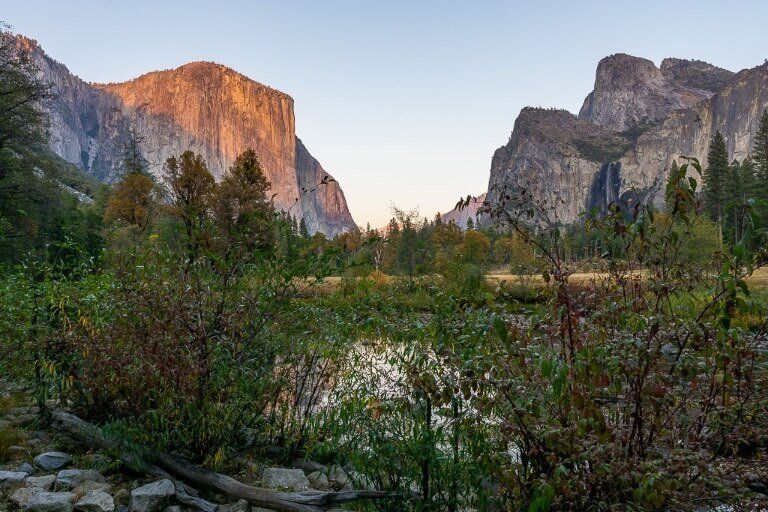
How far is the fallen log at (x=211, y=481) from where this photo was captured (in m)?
3.74

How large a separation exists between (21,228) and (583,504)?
26.9 meters

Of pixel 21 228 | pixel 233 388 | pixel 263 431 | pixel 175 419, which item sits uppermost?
pixel 21 228

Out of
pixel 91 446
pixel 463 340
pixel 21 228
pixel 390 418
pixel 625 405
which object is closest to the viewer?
pixel 625 405

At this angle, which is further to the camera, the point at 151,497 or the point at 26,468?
the point at 26,468

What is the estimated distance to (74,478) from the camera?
4039mm

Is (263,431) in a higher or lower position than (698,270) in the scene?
lower

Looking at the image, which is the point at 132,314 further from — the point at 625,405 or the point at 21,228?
the point at 21,228

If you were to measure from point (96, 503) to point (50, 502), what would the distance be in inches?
13.1

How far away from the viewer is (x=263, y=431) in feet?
17.0


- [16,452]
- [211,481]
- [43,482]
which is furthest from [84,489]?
[16,452]

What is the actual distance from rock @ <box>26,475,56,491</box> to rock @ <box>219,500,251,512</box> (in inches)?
56.5

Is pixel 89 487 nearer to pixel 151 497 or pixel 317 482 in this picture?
pixel 151 497

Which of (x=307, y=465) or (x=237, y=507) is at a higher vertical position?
(x=237, y=507)

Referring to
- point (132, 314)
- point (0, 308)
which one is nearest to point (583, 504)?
point (132, 314)
